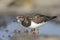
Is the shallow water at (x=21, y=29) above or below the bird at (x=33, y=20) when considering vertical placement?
below

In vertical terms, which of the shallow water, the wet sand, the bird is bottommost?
the wet sand

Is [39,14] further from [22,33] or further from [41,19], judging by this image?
[22,33]

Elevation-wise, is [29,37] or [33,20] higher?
[33,20]

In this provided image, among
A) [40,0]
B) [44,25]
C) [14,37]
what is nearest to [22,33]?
[14,37]

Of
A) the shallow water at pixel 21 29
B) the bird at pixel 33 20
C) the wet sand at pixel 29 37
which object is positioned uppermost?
the bird at pixel 33 20
